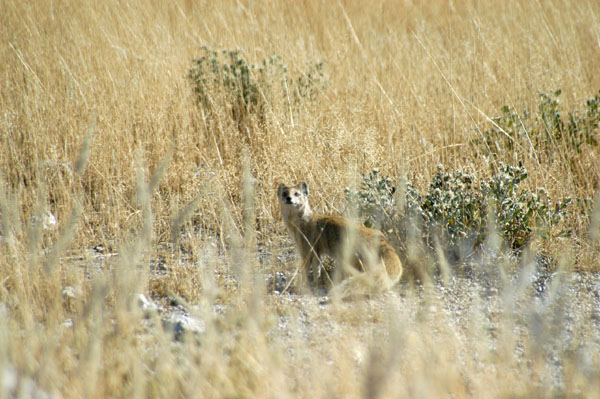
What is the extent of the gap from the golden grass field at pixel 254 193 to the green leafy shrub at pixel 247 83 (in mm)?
101

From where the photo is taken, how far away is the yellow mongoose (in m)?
3.04

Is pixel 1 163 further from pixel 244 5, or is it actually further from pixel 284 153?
pixel 244 5

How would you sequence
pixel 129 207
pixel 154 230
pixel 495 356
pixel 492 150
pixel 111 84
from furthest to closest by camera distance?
pixel 111 84 → pixel 492 150 → pixel 129 207 → pixel 154 230 → pixel 495 356

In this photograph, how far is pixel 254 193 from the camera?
4152 millimetres

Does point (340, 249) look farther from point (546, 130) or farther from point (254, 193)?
point (546, 130)

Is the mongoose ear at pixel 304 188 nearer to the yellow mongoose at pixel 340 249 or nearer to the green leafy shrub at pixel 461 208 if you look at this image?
the yellow mongoose at pixel 340 249

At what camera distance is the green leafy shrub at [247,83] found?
16.3ft

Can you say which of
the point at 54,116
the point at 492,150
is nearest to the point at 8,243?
the point at 54,116

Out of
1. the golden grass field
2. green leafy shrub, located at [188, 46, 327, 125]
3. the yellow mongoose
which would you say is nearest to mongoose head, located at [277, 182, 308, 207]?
the yellow mongoose

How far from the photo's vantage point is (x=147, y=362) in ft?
7.61

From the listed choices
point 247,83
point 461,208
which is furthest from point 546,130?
point 247,83

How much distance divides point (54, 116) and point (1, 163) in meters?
0.56

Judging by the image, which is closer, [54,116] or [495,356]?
[495,356]

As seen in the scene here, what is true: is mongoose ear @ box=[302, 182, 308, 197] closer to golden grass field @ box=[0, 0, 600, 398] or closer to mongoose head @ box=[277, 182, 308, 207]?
mongoose head @ box=[277, 182, 308, 207]
